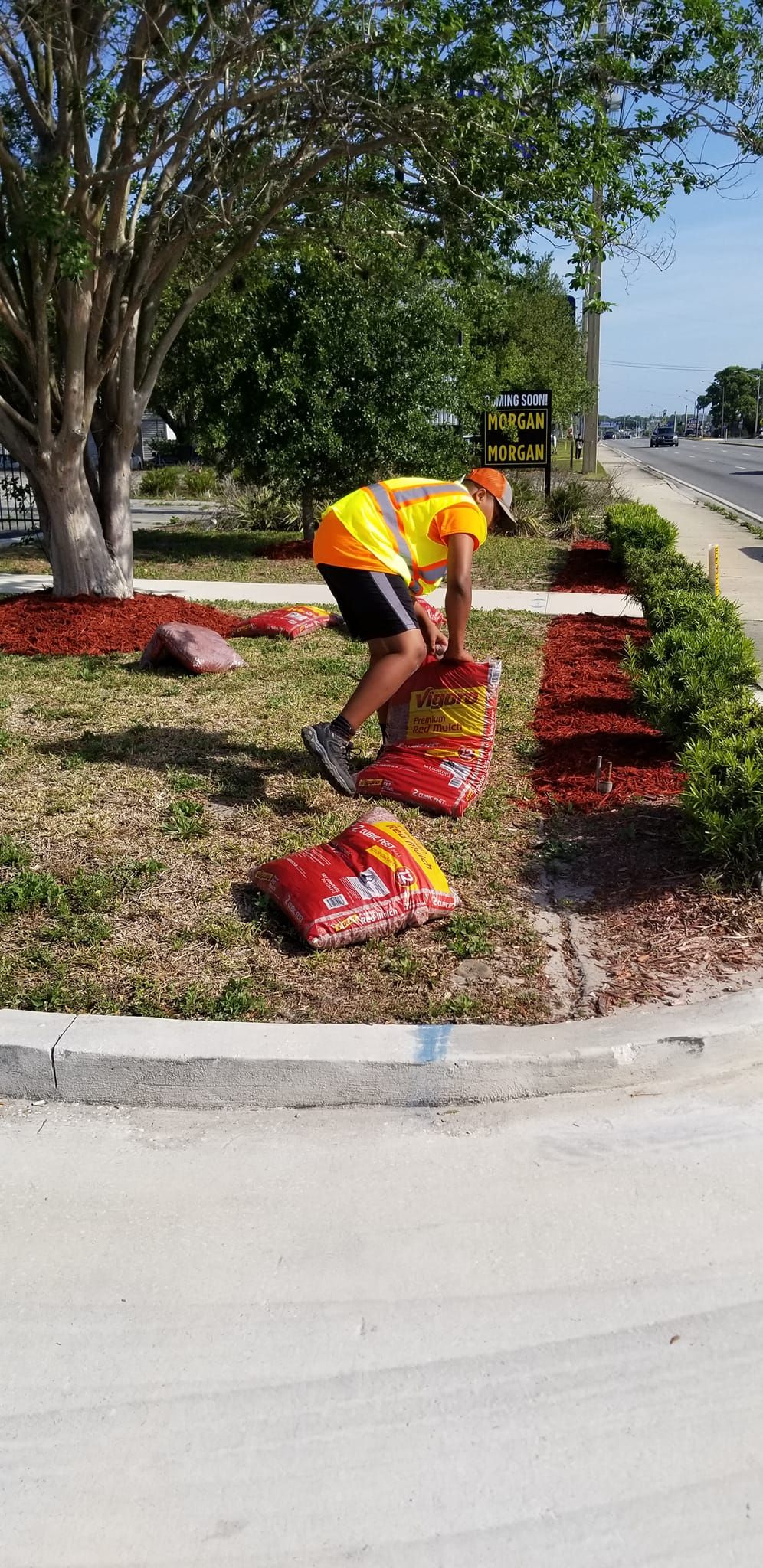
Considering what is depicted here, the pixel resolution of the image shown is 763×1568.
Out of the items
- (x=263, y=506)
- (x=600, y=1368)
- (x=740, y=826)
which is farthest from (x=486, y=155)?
(x=263, y=506)

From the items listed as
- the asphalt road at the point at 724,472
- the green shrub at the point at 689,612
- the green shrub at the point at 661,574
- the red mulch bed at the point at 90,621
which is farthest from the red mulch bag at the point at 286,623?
the asphalt road at the point at 724,472

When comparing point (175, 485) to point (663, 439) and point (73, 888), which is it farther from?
point (663, 439)

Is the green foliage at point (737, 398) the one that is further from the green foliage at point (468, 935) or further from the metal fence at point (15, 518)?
the green foliage at point (468, 935)

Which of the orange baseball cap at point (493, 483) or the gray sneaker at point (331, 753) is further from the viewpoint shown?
the orange baseball cap at point (493, 483)

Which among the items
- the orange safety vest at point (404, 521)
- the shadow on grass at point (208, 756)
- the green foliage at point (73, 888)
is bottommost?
the green foliage at point (73, 888)

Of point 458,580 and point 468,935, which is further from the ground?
point 458,580

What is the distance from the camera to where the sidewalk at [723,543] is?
11953 mm

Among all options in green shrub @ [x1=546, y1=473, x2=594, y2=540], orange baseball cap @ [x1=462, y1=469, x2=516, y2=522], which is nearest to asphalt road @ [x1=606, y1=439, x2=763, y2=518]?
green shrub @ [x1=546, y1=473, x2=594, y2=540]

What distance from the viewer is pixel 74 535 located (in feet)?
33.1

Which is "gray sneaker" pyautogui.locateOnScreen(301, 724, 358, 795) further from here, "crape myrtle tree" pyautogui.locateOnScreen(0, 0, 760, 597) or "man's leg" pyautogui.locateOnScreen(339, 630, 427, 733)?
"crape myrtle tree" pyautogui.locateOnScreen(0, 0, 760, 597)

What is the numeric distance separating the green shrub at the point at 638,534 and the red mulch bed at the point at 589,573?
22 centimetres

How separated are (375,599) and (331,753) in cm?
69

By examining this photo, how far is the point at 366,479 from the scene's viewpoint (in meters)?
15.7

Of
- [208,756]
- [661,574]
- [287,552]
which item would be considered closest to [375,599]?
[208,756]
